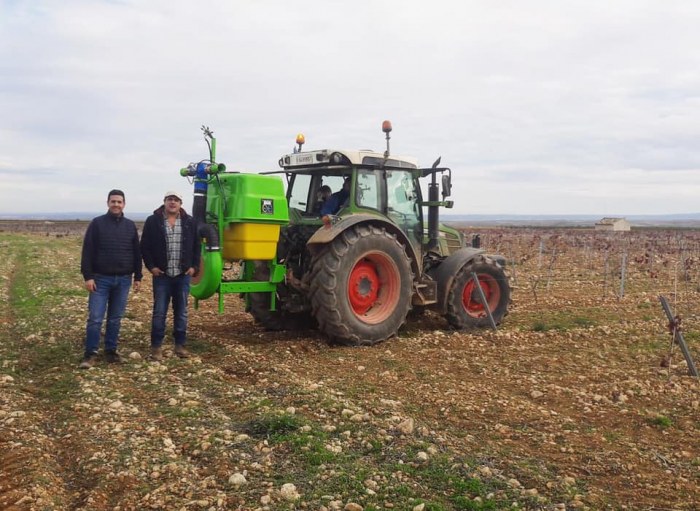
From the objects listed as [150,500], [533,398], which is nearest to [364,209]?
[533,398]

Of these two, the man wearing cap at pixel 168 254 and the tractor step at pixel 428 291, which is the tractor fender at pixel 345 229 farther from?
the man wearing cap at pixel 168 254

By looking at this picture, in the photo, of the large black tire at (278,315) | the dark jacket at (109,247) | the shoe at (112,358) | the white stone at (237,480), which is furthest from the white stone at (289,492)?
the large black tire at (278,315)

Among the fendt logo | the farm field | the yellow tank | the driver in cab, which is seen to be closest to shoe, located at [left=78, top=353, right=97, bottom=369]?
the farm field

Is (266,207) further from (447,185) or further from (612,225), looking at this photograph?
(612,225)

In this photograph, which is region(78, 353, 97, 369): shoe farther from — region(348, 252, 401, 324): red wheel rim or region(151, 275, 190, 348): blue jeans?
region(348, 252, 401, 324): red wheel rim

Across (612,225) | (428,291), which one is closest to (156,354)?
(428,291)

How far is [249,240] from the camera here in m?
7.29

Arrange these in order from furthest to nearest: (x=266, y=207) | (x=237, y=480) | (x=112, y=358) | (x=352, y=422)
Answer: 1. (x=266, y=207)
2. (x=112, y=358)
3. (x=352, y=422)
4. (x=237, y=480)

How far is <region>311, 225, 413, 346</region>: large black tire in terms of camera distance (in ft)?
24.8

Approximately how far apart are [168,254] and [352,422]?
3094mm

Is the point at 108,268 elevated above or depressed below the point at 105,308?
above

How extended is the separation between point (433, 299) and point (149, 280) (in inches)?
391

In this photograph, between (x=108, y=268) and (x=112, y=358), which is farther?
(x=112, y=358)

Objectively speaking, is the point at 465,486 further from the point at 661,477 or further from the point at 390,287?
the point at 390,287
